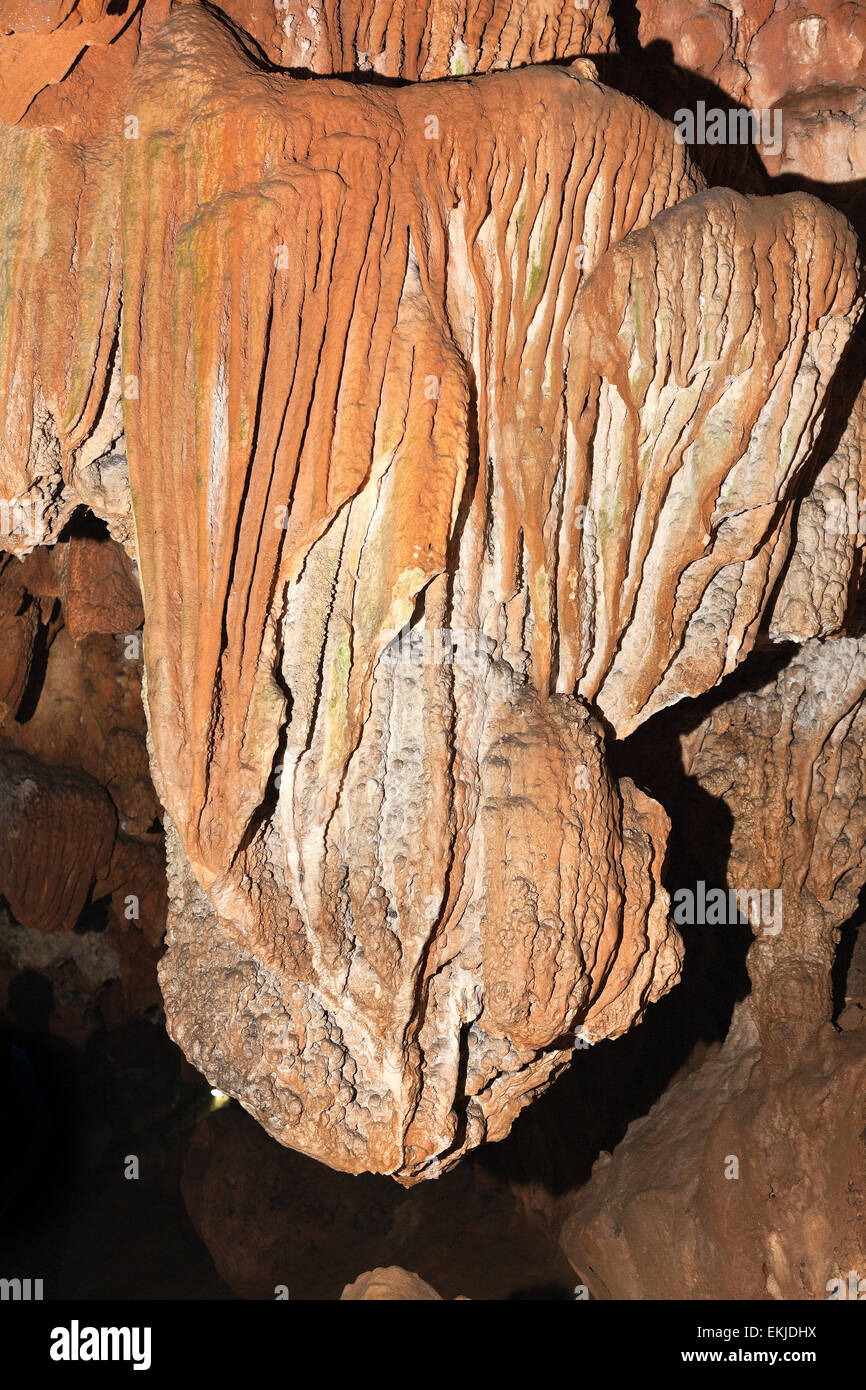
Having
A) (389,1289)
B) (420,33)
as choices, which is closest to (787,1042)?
(389,1289)

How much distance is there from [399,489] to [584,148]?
911 mm

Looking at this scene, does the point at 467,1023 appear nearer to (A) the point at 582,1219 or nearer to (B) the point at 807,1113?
(B) the point at 807,1113

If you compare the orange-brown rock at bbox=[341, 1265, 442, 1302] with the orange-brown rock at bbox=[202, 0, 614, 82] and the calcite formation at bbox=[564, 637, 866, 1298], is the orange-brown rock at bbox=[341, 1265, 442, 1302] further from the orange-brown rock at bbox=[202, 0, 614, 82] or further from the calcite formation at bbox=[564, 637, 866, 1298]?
the orange-brown rock at bbox=[202, 0, 614, 82]

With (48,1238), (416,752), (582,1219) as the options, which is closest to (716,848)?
(582,1219)

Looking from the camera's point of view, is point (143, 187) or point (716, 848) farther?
point (716, 848)

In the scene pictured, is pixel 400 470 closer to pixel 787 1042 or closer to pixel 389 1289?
pixel 787 1042

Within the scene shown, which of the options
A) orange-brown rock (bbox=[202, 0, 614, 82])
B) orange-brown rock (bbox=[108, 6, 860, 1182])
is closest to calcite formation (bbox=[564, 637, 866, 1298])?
orange-brown rock (bbox=[108, 6, 860, 1182])

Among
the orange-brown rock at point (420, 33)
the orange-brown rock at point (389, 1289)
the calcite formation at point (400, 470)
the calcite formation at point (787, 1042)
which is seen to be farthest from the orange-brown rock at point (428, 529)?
the orange-brown rock at point (389, 1289)

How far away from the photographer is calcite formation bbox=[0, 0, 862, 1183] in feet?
9.07

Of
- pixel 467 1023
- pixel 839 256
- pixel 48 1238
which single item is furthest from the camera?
pixel 48 1238

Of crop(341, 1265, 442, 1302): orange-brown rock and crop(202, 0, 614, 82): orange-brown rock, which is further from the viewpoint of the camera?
crop(341, 1265, 442, 1302): orange-brown rock

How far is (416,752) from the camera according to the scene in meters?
3.35

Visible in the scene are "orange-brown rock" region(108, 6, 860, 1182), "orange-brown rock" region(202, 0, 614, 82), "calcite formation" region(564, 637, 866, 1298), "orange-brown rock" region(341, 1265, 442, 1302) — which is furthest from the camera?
"orange-brown rock" region(341, 1265, 442, 1302)

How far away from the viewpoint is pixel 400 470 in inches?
114
